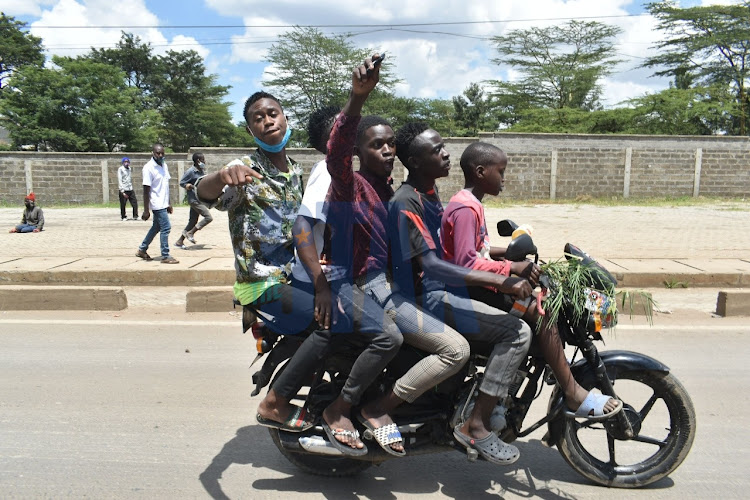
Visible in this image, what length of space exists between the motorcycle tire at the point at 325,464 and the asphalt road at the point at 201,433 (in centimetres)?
5

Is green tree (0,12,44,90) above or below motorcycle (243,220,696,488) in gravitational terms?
above

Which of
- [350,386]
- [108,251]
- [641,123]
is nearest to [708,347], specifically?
[350,386]

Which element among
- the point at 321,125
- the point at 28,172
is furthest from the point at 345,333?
the point at 28,172

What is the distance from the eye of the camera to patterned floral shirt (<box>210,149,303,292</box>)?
2844 millimetres

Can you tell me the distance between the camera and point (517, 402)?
9.44 ft

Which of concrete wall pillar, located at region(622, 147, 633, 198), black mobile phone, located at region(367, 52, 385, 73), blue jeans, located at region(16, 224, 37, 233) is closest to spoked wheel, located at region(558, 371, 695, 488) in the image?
black mobile phone, located at region(367, 52, 385, 73)

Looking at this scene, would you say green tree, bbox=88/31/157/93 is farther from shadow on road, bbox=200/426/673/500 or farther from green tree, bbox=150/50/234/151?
shadow on road, bbox=200/426/673/500

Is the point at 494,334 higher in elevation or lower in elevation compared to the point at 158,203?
lower

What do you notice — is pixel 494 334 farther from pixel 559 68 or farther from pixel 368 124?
pixel 559 68

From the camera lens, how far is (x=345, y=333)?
2.76 m

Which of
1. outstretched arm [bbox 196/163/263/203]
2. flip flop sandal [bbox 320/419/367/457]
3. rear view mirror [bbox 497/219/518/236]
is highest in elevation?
outstretched arm [bbox 196/163/263/203]

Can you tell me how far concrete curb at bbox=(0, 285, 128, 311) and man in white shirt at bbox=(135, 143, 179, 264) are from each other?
6.62 ft

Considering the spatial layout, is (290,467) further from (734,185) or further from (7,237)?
(734,185)

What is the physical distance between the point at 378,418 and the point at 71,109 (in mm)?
34441
